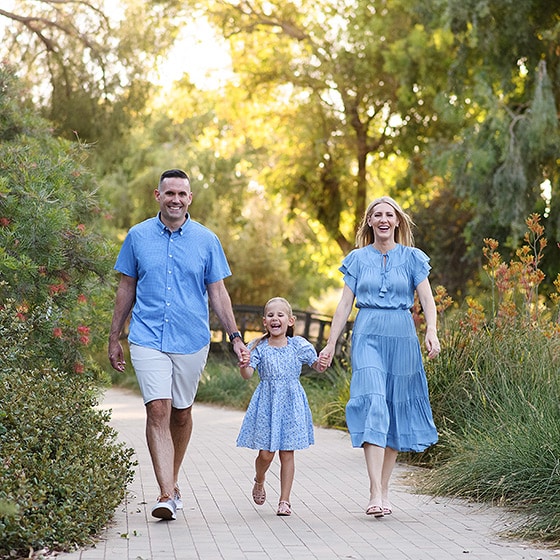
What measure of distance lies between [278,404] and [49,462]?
1.63 metres

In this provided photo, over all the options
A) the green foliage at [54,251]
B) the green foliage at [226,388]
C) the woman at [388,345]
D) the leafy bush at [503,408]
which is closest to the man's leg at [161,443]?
the woman at [388,345]

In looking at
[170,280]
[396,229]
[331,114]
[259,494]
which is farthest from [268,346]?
[331,114]

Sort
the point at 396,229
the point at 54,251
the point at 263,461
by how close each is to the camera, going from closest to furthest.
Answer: the point at 263,461 < the point at 396,229 < the point at 54,251

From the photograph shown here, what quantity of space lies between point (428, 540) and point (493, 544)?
14.4 inches

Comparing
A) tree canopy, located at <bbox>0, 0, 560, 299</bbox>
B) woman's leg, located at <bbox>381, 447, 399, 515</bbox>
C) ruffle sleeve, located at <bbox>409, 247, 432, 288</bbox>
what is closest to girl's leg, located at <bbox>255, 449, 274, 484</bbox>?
woman's leg, located at <bbox>381, 447, 399, 515</bbox>

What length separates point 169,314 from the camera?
24.2 feet

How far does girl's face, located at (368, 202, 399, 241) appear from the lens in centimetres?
789

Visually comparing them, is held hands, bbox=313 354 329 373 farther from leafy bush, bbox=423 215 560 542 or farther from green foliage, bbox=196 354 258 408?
green foliage, bbox=196 354 258 408

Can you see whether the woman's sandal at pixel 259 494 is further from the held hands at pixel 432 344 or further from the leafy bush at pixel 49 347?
the held hands at pixel 432 344

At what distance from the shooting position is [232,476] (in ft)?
31.8

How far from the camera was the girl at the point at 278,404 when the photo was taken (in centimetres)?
765

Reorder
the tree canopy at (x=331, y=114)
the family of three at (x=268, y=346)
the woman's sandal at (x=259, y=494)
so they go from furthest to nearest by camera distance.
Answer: the tree canopy at (x=331, y=114)
the woman's sandal at (x=259, y=494)
the family of three at (x=268, y=346)

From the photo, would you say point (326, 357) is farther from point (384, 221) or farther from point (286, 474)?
point (384, 221)

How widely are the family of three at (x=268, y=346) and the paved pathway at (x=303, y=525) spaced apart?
219 millimetres
